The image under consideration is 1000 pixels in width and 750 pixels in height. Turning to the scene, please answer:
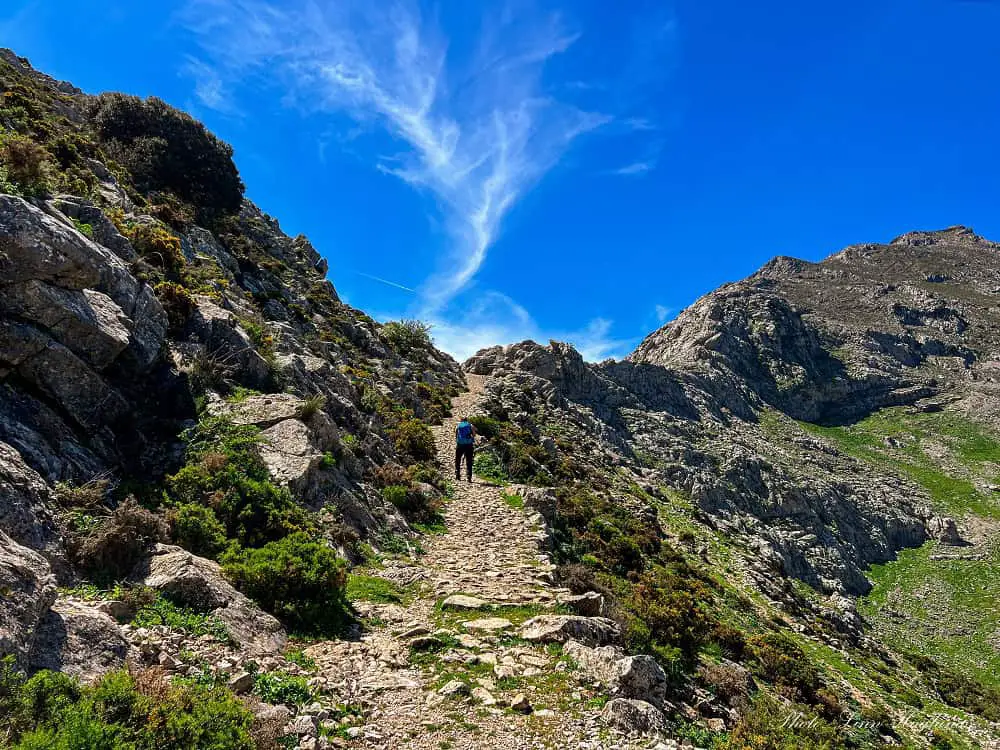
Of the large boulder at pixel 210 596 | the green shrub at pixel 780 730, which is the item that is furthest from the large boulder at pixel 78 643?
the green shrub at pixel 780 730

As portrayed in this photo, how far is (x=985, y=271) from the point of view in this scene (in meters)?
154

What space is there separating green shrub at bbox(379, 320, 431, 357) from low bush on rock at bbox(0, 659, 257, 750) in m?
42.0

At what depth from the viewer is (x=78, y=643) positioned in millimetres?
5598

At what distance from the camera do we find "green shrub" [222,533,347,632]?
350 inches

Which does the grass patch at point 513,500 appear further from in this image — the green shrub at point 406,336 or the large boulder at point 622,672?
the green shrub at point 406,336

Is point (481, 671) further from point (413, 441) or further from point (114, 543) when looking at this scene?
point (413, 441)

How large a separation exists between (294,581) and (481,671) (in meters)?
3.84

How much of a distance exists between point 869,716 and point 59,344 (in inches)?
905

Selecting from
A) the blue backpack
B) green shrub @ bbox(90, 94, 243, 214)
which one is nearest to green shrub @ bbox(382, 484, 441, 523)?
the blue backpack

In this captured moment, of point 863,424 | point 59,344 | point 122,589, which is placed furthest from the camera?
point 863,424

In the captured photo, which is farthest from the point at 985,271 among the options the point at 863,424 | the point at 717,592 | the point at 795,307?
the point at 717,592

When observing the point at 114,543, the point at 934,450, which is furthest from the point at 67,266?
the point at 934,450

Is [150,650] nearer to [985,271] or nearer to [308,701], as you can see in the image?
[308,701]

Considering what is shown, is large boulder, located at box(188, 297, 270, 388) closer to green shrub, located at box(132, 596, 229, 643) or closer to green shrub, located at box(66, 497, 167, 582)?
green shrub, located at box(66, 497, 167, 582)
